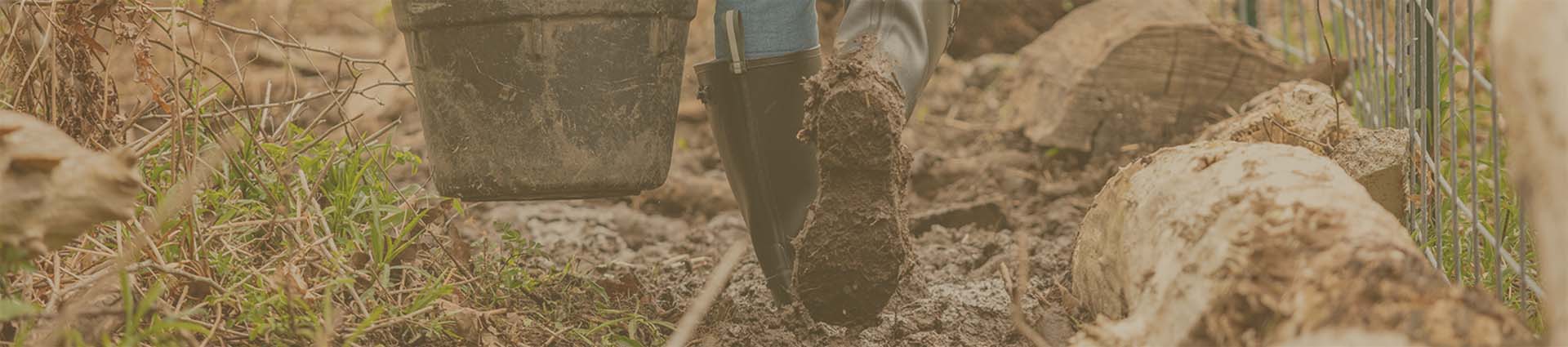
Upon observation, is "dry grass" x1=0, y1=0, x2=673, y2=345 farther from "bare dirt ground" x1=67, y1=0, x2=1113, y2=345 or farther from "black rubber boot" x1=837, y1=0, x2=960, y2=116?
"black rubber boot" x1=837, y1=0, x2=960, y2=116

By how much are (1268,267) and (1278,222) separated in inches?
3.2

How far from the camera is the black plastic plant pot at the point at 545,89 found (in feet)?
7.51

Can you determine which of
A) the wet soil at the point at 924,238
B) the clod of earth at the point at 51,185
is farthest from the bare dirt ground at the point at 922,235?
the clod of earth at the point at 51,185

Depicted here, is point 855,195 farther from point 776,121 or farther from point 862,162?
point 776,121

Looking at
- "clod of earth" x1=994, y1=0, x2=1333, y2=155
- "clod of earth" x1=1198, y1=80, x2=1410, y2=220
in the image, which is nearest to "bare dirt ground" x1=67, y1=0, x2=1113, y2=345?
"clod of earth" x1=994, y1=0, x2=1333, y2=155

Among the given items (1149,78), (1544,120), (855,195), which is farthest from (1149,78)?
(1544,120)

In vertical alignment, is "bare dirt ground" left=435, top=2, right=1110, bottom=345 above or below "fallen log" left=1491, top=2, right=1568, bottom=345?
below

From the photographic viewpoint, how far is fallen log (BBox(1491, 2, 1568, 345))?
49.5 inches

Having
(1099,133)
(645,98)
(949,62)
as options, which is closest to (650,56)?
(645,98)

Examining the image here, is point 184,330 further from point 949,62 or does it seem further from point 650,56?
point 949,62

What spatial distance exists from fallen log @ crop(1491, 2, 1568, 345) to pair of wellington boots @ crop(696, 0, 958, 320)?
3.57 ft

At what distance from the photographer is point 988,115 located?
17.5 feet

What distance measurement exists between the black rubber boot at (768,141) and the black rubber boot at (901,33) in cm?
18

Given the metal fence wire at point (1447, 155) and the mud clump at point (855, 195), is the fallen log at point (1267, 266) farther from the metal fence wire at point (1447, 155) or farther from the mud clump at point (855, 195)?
the metal fence wire at point (1447, 155)
